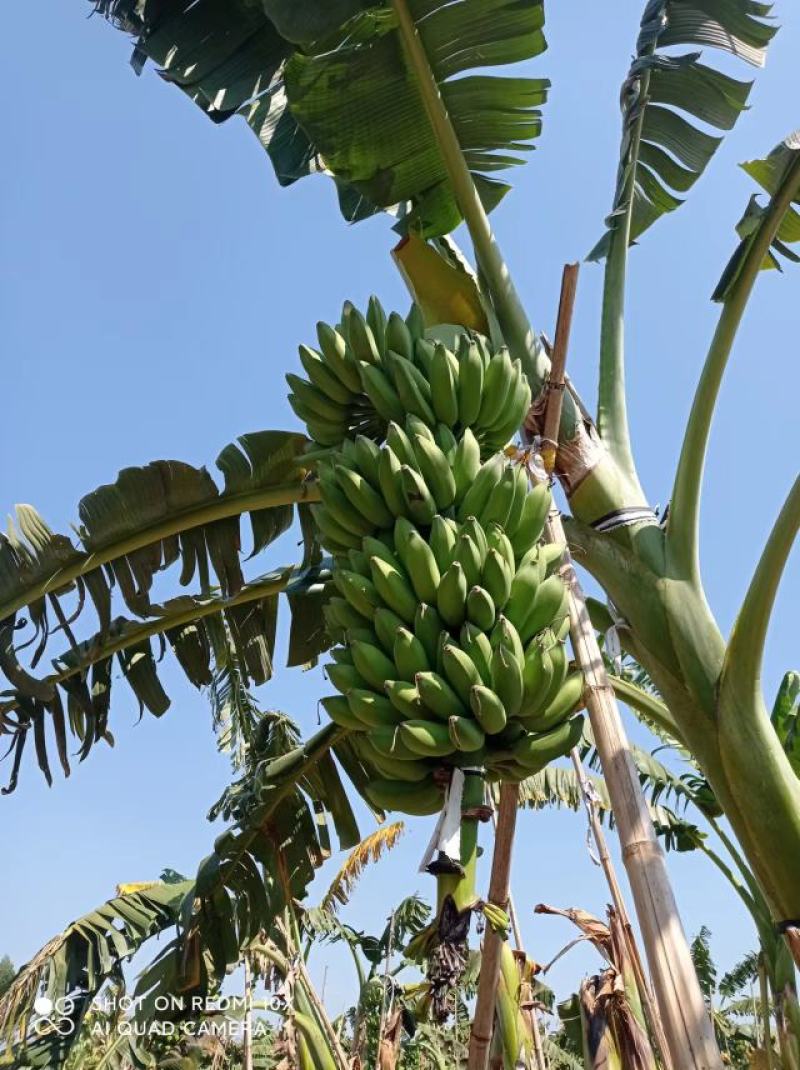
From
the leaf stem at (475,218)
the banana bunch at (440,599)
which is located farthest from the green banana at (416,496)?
the leaf stem at (475,218)

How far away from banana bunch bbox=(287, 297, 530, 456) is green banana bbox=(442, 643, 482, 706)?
25.0 inches

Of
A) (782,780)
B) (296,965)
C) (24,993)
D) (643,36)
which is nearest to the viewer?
(782,780)

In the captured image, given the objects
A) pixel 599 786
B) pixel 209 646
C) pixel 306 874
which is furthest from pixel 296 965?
pixel 599 786

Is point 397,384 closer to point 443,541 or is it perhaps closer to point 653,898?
point 443,541

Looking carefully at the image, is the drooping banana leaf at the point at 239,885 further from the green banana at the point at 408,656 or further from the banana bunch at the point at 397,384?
the green banana at the point at 408,656

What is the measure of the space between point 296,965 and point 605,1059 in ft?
8.00

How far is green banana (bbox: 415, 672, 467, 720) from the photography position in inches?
53.3

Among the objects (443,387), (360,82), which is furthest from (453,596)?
(360,82)

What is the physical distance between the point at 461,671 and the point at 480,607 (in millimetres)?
139

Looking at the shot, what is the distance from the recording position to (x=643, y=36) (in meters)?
3.15

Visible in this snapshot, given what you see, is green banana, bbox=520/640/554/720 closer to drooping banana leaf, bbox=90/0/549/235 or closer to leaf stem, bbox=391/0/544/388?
leaf stem, bbox=391/0/544/388

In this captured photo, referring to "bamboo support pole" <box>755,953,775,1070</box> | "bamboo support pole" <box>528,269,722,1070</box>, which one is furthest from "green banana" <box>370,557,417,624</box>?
"bamboo support pole" <box>755,953,775,1070</box>

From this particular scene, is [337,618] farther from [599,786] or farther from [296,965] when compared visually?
[599,786]

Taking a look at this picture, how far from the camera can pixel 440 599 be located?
4.91 feet
